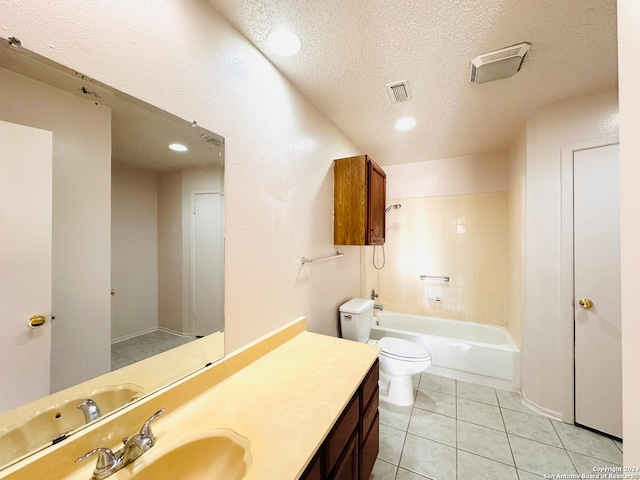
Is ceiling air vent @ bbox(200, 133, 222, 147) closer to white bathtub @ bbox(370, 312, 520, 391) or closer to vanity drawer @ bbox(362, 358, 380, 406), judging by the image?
vanity drawer @ bbox(362, 358, 380, 406)

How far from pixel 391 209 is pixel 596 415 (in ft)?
8.52

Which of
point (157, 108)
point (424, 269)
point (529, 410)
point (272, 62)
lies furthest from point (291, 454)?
point (424, 269)

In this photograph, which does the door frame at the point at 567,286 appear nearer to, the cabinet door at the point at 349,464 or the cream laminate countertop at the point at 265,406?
the cream laminate countertop at the point at 265,406

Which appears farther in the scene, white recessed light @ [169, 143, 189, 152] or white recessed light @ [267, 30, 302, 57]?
white recessed light @ [267, 30, 302, 57]

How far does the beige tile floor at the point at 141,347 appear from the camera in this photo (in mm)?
835

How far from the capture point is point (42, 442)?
0.64m

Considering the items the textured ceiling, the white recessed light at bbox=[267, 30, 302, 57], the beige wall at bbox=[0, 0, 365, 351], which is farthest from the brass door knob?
Result: the white recessed light at bbox=[267, 30, 302, 57]

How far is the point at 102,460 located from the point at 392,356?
6.07ft

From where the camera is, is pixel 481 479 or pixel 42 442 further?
pixel 481 479

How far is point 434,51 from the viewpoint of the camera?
4.50 ft

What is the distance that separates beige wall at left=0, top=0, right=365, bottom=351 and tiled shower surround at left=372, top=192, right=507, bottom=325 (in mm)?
1601

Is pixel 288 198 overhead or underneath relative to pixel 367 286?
Answer: overhead

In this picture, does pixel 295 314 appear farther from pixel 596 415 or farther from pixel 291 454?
pixel 596 415

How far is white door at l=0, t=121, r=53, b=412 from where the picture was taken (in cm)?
60
